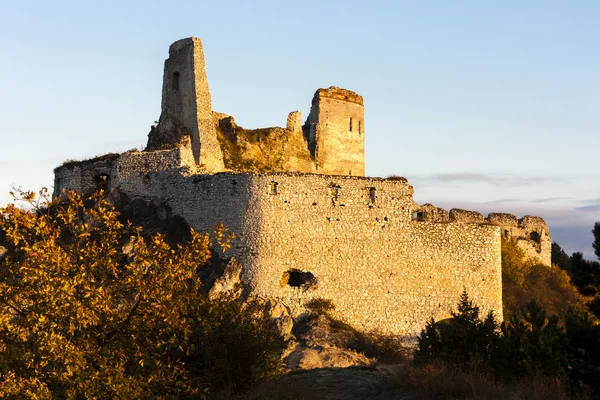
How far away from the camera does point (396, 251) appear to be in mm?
31516

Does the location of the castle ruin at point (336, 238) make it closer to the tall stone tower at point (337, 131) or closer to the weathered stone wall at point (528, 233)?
the tall stone tower at point (337, 131)

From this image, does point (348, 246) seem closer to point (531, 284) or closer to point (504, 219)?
point (531, 284)

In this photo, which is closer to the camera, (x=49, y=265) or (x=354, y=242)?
(x=49, y=265)

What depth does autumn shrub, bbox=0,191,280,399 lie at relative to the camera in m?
15.4

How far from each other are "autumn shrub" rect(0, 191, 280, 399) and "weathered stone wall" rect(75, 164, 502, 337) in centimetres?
1150

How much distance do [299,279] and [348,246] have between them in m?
2.47

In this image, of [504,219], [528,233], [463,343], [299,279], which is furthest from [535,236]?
[463,343]

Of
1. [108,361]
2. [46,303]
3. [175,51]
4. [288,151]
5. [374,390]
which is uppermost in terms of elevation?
[175,51]

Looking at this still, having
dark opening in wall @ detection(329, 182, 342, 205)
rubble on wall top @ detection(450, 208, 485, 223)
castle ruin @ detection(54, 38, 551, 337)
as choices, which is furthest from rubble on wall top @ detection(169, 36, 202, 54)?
rubble on wall top @ detection(450, 208, 485, 223)

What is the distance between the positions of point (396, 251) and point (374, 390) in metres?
11.6

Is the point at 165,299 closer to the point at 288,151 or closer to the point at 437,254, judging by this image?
the point at 437,254

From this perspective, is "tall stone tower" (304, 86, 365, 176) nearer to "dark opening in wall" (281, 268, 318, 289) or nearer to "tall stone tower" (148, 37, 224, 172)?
"tall stone tower" (148, 37, 224, 172)

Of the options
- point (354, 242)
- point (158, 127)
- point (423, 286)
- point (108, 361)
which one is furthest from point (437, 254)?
point (108, 361)

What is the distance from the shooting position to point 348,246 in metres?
31.0
